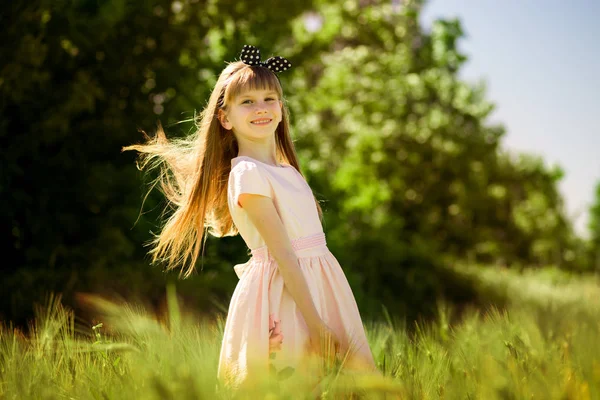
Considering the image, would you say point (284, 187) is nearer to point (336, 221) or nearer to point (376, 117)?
point (336, 221)

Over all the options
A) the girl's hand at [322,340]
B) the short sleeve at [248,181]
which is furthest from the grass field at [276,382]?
the short sleeve at [248,181]

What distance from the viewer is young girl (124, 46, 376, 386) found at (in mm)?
2523

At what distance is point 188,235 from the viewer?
312cm

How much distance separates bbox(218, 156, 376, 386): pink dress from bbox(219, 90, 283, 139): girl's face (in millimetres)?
168

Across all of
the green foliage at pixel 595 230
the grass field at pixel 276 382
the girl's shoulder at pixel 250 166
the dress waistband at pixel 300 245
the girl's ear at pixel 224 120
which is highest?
the girl's ear at pixel 224 120

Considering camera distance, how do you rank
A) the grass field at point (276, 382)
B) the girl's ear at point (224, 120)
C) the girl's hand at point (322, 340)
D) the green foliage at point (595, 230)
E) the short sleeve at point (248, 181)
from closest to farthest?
the grass field at point (276, 382), the girl's hand at point (322, 340), the short sleeve at point (248, 181), the girl's ear at point (224, 120), the green foliage at point (595, 230)

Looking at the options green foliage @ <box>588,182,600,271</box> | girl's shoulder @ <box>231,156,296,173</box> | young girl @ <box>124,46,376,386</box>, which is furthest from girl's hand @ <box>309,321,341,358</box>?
green foliage @ <box>588,182,600,271</box>

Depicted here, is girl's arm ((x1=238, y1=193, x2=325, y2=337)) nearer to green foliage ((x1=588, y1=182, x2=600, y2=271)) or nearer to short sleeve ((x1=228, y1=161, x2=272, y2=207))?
short sleeve ((x1=228, y1=161, x2=272, y2=207))

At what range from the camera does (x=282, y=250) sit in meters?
2.57

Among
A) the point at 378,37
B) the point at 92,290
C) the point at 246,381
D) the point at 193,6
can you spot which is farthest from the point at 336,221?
the point at 378,37

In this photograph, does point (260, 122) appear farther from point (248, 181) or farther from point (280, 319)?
point (280, 319)

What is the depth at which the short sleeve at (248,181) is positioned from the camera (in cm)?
260

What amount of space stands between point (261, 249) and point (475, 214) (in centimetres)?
1671

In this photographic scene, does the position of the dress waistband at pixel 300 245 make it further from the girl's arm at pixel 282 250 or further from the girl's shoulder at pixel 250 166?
the girl's shoulder at pixel 250 166
